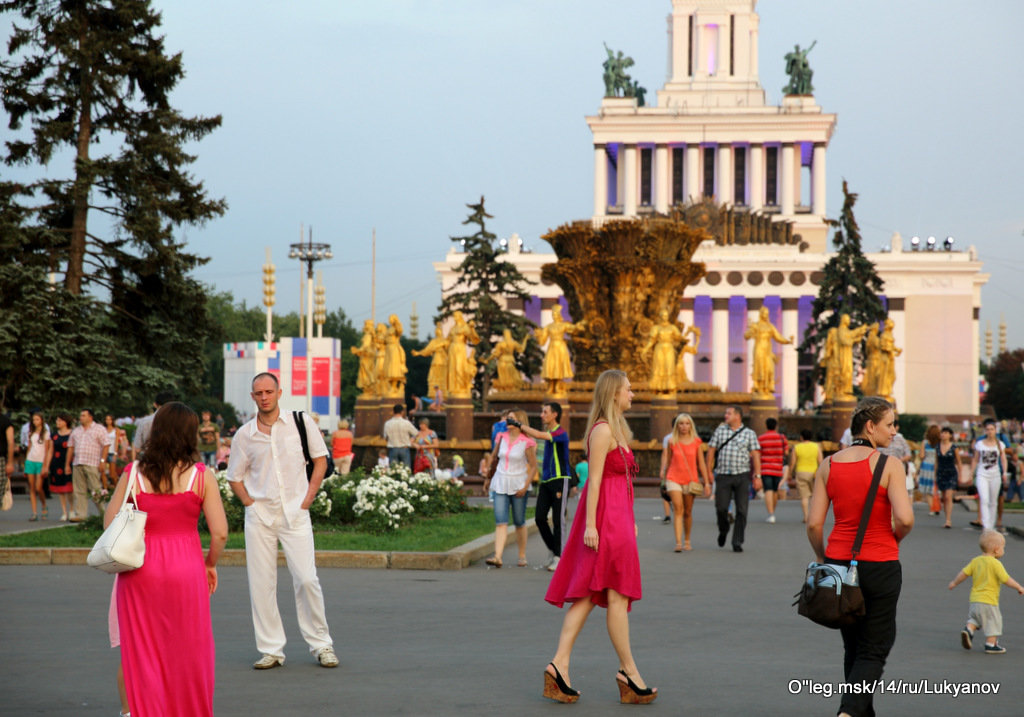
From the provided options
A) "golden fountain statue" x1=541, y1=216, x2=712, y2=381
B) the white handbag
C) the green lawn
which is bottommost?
the green lawn

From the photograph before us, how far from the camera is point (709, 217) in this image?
85562 millimetres

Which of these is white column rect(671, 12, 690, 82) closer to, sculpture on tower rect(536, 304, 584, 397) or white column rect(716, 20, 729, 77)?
white column rect(716, 20, 729, 77)

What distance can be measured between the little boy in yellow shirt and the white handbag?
16.8ft

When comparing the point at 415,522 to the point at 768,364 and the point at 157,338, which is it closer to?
the point at 157,338

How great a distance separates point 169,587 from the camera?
5.64 meters

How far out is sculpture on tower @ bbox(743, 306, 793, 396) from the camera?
36.4m

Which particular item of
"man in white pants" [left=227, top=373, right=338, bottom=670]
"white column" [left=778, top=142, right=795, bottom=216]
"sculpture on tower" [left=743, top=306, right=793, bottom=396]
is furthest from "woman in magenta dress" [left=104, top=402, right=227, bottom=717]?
"white column" [left=778, top=142, right=795, bottom=216]

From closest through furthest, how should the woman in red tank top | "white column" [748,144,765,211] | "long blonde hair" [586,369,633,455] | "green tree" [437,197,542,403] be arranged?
1. the woman in red tank top
2. "long blonde hair" [586,369,633,455]
3. "green tree" [437,197,542,403]
4. "white column" [748,144,765,211]

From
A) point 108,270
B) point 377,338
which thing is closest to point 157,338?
point 108,270

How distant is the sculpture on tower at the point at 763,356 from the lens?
36375 mm

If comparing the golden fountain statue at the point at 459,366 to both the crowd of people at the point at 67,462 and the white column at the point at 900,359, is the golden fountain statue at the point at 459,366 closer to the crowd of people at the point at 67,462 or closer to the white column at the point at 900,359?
the crowd of people at the point at 67,462

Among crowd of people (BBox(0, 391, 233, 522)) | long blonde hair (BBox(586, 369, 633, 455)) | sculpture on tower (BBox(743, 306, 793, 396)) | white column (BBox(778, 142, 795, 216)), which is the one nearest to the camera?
long blonde hair (BBox(586, 369, 633, 455))

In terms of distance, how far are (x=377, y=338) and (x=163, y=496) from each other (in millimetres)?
29012

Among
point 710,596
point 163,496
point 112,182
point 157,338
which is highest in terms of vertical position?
point 112,182
